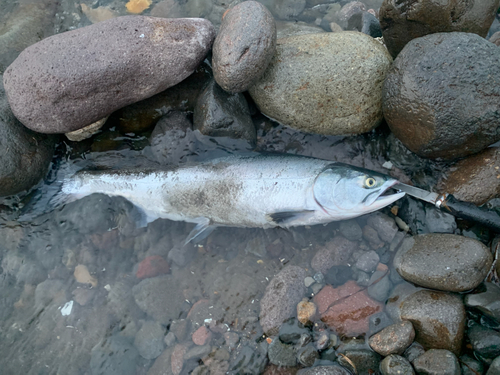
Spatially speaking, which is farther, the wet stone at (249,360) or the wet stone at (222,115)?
the wet stone at (222,115)

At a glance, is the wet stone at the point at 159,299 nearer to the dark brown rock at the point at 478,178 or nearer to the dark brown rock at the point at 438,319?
the dark brown rock at the point at 438,319

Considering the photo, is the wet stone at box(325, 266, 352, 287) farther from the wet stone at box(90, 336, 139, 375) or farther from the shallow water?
the wet stone at box(90, 336, 139, 375)

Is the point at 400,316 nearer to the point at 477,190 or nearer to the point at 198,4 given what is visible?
the point at 477,190

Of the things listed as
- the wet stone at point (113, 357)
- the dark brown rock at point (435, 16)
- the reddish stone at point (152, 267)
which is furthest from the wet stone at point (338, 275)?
the dark brown rock at point (435, 16)

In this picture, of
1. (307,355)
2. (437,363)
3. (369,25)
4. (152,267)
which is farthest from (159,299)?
(369,25)

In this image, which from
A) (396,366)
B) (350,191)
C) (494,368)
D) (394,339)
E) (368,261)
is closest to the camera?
(494,368)

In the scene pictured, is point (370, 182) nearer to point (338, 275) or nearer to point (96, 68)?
point (338, 275)

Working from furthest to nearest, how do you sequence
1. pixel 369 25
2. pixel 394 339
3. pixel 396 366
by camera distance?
pixel 369 25, pixel 394 339, pixel 396 366
